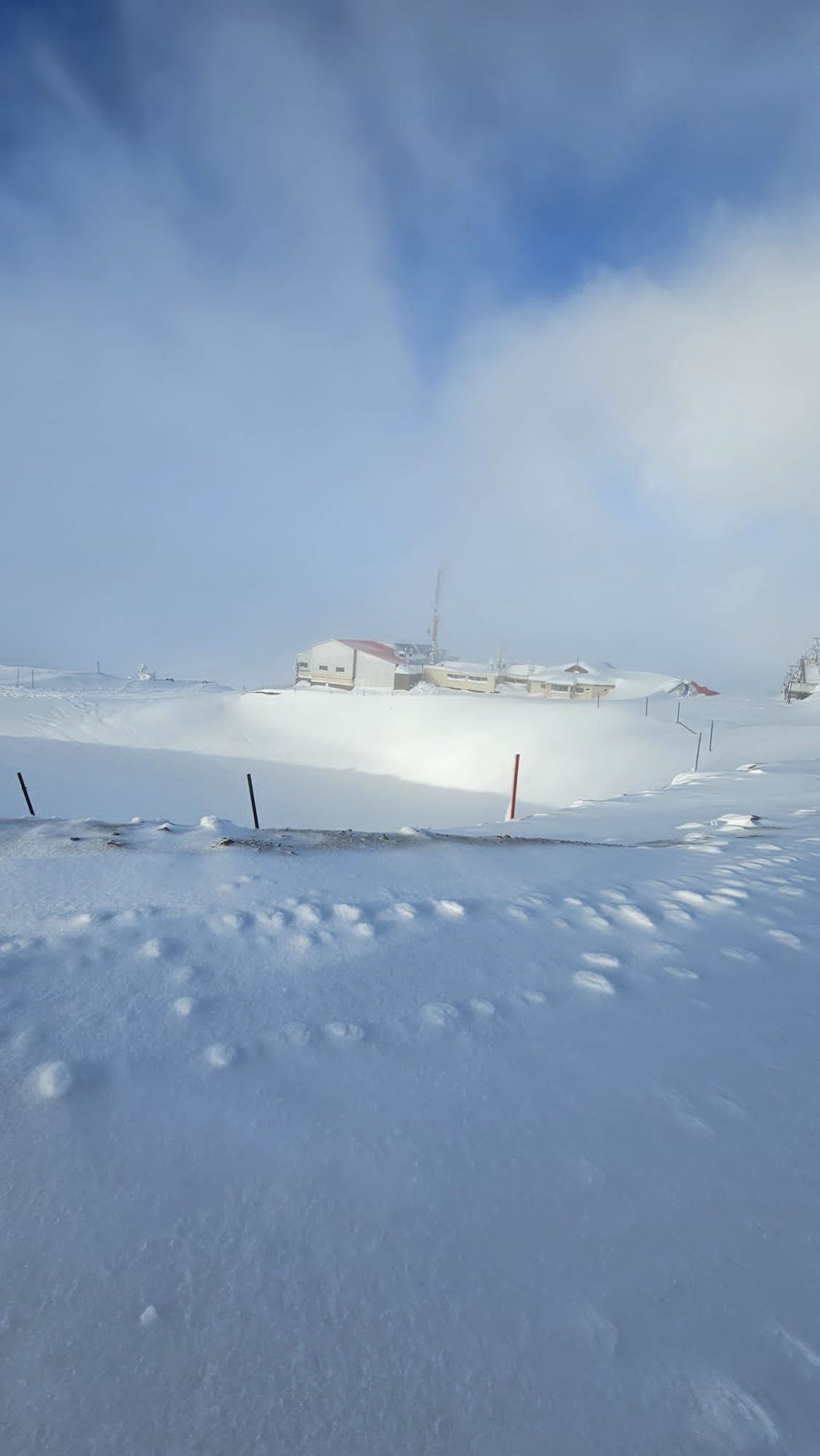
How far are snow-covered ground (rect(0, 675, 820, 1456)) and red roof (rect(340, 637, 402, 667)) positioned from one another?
42092 millimetres

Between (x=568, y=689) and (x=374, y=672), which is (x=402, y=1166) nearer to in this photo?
(x=374, y=672)

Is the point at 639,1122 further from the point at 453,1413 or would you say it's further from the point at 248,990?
the point at 248,990

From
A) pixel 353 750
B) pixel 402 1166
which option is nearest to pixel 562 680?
pixel 353 750

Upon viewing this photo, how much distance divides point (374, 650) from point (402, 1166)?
1838 inches

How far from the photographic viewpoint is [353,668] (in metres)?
46.3

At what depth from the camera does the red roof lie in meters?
46.0

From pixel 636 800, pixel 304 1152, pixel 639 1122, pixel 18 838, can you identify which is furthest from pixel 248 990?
pixel 636 800

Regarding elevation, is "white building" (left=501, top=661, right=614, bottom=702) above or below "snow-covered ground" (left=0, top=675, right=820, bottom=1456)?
below

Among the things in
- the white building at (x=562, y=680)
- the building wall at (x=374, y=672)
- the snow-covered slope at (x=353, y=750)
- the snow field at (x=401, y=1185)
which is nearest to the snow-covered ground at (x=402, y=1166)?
the snow field at (x=401, y=1185)

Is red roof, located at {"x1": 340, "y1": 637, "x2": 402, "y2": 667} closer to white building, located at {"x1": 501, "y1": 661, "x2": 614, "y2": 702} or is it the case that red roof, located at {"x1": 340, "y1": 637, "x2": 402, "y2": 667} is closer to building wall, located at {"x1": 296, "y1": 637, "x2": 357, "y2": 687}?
building wall, located at {"x1": 296, "y1": 637, "x2": 357, "y2": 687}

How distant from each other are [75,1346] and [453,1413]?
87 cm

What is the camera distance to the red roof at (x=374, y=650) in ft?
151

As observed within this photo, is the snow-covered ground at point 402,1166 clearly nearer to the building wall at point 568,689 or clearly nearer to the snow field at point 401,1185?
the snow field at point 401,1185

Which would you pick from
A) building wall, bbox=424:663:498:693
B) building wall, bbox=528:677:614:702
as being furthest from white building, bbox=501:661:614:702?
building wall, bbox=424:663:498:693
